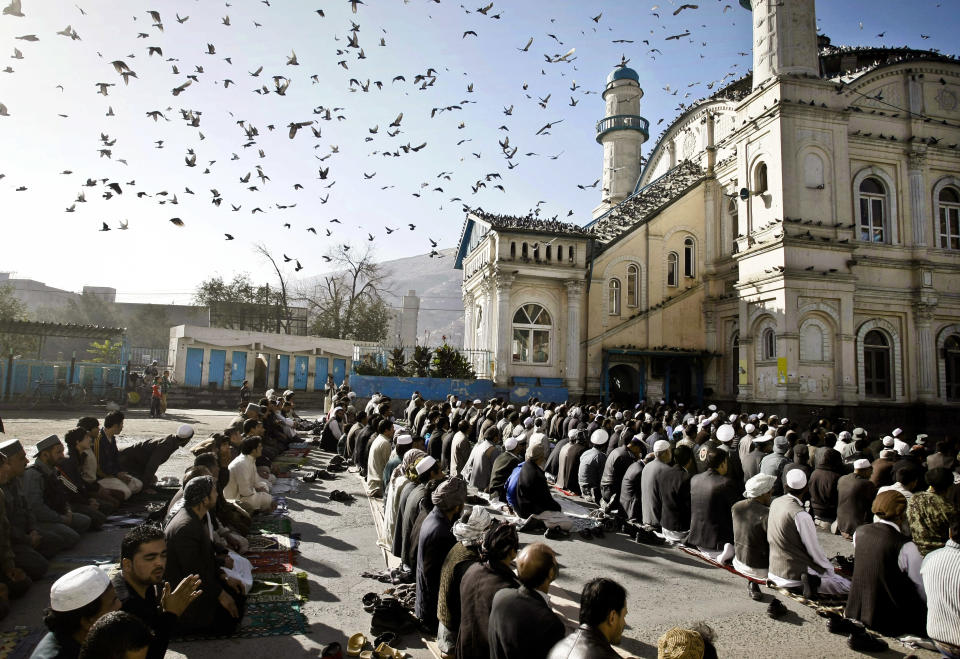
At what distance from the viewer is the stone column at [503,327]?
2369 centimetres

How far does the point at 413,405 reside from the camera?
698 inches

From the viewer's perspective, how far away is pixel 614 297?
2658 centimetres

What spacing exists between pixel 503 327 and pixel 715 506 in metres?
17.1

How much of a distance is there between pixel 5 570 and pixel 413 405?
12658mm

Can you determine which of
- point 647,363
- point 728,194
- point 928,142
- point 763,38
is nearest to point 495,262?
point 647,363

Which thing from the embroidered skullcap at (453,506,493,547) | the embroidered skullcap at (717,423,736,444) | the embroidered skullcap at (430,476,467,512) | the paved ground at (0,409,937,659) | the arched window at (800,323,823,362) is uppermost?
the arched window at (800,323,823,362)

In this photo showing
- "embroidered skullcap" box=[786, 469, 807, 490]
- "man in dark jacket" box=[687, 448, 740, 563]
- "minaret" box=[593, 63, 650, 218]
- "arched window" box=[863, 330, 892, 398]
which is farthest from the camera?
"minaret" box=[593, 63, 650, 218]

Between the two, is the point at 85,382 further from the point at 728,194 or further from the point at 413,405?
the point at 728,194

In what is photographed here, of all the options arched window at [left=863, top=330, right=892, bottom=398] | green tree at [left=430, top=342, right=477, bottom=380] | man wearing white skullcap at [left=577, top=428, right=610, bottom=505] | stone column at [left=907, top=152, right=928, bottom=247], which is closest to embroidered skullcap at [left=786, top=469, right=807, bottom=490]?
man wearing white skullcap at [left=577, top=428, right=610, bottom=505]

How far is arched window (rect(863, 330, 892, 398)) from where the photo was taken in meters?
21.8

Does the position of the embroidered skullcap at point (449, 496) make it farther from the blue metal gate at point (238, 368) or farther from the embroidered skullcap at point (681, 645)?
the blue metal gate at point (238, 368)

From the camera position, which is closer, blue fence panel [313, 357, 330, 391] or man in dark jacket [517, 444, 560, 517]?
man in dark jacket [517, 444, 560, 517]

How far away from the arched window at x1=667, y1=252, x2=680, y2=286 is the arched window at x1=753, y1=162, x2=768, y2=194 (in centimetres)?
558

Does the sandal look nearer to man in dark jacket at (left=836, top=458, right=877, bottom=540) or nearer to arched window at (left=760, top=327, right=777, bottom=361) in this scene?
man in dark jacket at (left=836, top=458, right=877, bottom=540)
